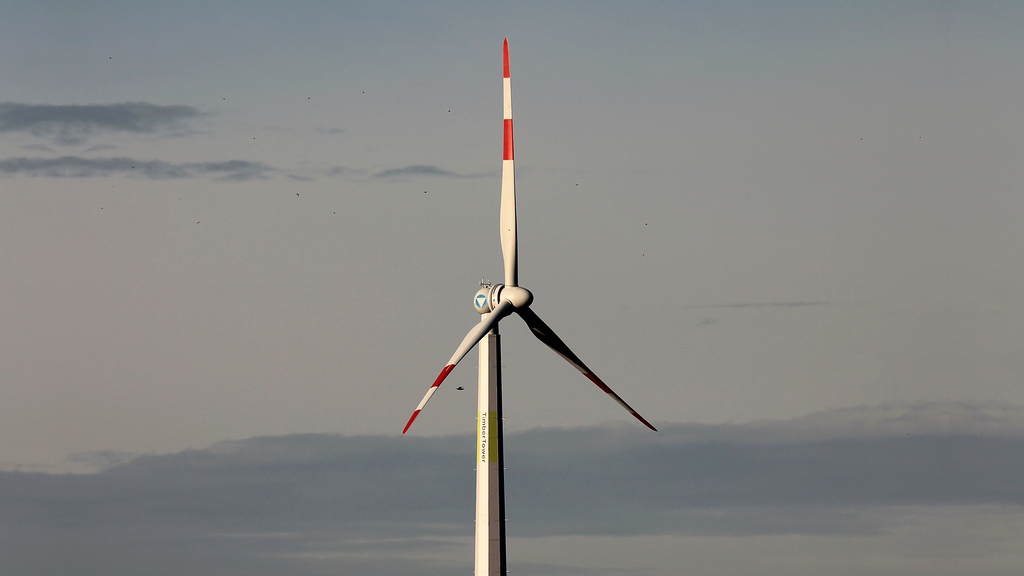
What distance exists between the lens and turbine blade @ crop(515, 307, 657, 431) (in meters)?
156

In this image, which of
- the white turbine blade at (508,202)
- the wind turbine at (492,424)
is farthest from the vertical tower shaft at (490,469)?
the white turbine blade at (508,202)

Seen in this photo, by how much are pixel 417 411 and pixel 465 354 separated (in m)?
7.49

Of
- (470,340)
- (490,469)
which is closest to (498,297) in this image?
(470,340)

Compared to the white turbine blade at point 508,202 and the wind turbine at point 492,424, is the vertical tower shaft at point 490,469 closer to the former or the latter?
the wind turbine at point 492,424

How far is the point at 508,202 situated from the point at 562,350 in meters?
15.2

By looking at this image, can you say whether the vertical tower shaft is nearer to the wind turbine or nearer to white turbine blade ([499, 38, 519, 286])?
the wind turbine

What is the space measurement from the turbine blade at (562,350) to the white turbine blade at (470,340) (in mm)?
2664

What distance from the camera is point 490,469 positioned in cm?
15350

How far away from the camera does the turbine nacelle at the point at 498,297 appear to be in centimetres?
15312

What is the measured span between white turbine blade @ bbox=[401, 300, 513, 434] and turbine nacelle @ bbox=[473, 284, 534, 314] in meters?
0.51

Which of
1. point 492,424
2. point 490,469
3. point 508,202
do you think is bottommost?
point 490,469

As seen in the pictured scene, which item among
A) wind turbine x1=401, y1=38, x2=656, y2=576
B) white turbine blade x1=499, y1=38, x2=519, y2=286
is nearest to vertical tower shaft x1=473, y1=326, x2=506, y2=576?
wind turbine x1=401, y1=38, x2=656, y2=576

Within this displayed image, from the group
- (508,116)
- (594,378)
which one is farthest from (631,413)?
(508,116)

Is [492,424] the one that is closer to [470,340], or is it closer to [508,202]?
[470,340]
